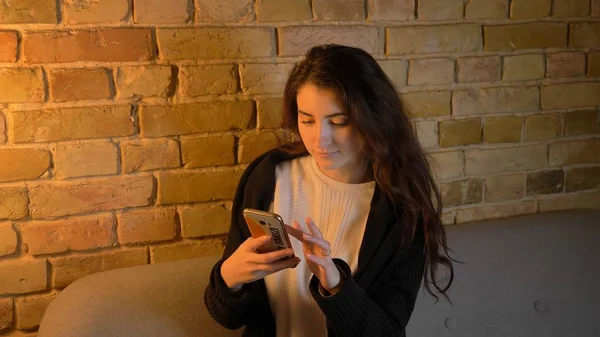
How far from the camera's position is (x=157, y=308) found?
1164 mm

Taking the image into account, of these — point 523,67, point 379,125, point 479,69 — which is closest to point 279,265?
point 379,125

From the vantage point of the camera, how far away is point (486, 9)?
4.78 ft

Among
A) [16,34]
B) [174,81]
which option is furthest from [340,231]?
[16,34]

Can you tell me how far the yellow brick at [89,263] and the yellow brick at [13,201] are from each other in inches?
5.2

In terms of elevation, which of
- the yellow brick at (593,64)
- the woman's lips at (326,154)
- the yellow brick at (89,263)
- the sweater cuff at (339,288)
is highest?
the yellow brick at (593,64)

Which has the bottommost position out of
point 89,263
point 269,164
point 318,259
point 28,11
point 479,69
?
point 89,263

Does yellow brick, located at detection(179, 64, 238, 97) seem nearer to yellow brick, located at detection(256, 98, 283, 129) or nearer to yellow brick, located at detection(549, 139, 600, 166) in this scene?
yellow brick, located at detection(256, 98, 283, 129)

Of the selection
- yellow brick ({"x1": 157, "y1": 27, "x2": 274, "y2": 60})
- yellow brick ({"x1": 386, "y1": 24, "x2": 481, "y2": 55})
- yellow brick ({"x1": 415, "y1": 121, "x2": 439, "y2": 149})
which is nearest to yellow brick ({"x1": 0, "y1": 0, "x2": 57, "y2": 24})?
yellow brick ({"x1": 157, "y1": 27, "x2": 274, "y2": 60})

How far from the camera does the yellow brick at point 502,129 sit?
1534 millimetres

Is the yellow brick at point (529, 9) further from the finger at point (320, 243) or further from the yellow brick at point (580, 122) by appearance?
the finger at point (320, 243)

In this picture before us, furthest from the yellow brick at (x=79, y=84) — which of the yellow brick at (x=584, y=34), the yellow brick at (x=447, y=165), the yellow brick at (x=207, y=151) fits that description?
the yellow brick at (x=584, y=34)

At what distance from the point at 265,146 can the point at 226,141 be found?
10 centimetres

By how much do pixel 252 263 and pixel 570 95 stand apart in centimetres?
110

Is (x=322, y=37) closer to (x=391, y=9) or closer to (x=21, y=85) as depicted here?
(x=391, y=9)
